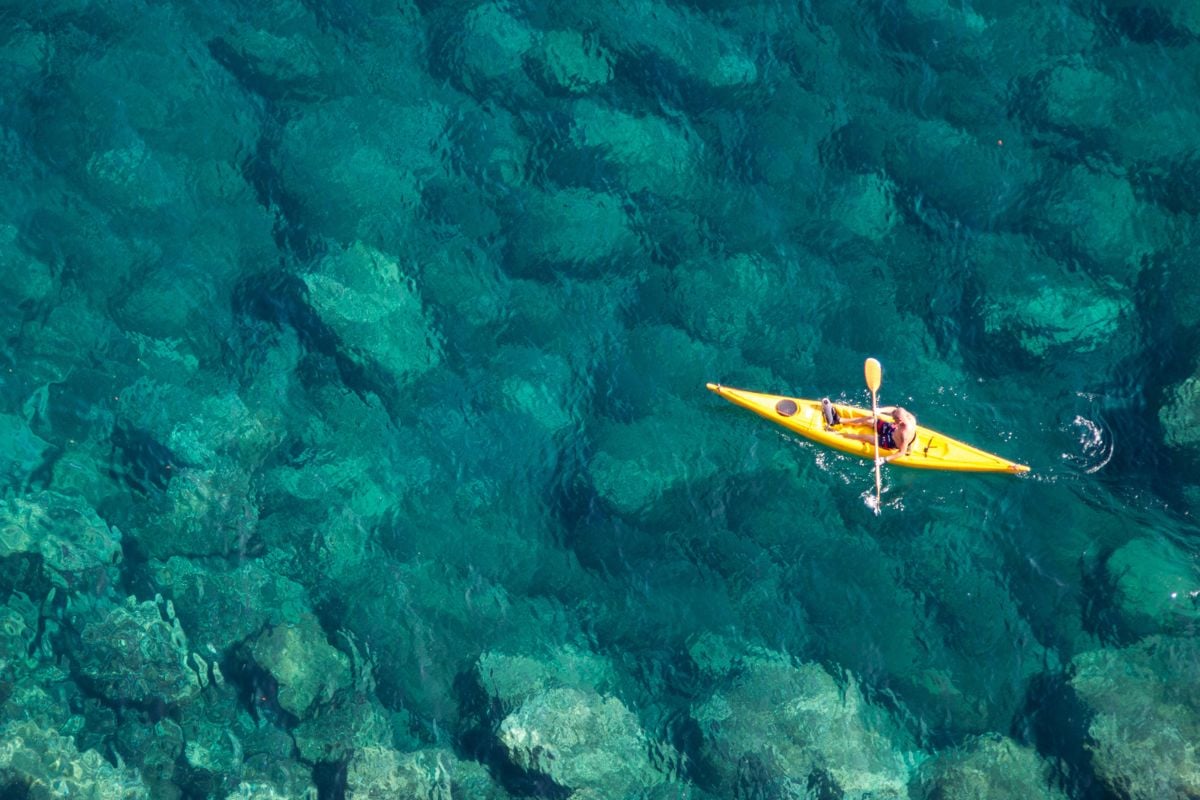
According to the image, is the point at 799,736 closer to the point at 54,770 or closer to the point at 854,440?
the point at 854,440

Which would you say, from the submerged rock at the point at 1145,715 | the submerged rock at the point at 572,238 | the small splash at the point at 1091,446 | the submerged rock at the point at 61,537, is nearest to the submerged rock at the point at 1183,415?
the small splash at the point at 1091,446

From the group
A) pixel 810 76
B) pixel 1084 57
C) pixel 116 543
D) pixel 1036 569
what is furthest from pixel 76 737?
pixel 1084 57

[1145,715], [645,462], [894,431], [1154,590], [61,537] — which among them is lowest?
[61,537]

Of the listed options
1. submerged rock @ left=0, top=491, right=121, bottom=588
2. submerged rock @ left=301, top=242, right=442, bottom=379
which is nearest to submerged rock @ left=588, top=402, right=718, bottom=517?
submerged rock @ left=301, top=242, right=442, bottom=379

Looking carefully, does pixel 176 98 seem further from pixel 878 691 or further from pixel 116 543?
pixel 878 691

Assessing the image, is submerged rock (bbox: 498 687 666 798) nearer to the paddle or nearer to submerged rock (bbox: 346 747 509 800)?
submerged rock (bbox: 346 747 509 800)

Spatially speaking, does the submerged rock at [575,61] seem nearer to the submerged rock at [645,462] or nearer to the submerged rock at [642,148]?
the submerged rock at [642,148]

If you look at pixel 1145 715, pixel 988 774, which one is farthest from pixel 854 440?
pixel 1145 715
